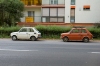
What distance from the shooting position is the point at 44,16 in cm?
4434

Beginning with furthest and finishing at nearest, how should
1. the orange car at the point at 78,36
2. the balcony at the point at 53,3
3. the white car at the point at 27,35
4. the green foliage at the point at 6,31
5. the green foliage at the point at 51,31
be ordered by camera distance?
the balcony at the point at 53,3
the green foliage at the point at 6,31
the green foliage at the point at 51,31
the white car at the point at 27,35
the orange car at the point at 78,36

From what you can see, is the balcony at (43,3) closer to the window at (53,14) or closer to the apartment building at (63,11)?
the apartment building at (63,11)

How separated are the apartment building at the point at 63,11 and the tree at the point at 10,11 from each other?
7.49 metres

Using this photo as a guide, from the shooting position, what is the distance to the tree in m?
35.4

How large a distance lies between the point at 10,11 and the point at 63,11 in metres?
12.0

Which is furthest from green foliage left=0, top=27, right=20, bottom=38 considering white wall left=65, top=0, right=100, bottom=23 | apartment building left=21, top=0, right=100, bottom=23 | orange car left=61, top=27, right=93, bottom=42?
white wall left=65, top=0, right=100, bottom=23

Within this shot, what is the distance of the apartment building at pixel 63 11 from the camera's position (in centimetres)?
4309

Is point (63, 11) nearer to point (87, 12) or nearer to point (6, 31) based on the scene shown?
point (87, 12)

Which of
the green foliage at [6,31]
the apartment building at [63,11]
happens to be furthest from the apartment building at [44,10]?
the green foliage at [6,31]

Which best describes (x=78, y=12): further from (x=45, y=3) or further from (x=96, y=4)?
(x=45, y=3)

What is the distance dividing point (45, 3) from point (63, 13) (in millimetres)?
4148

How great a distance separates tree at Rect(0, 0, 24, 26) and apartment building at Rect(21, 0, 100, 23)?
24.6 ft

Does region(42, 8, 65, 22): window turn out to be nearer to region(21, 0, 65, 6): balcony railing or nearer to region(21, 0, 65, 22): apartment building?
region(21, 0, 65, 22): apartment building

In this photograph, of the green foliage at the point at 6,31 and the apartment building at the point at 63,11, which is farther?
the apartment building at the point at 63,11
